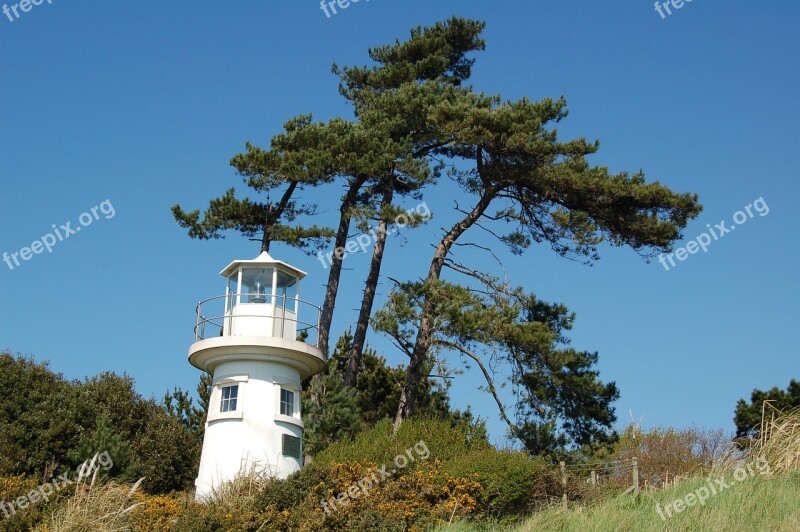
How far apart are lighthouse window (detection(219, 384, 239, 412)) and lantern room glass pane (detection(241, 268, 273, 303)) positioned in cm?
190

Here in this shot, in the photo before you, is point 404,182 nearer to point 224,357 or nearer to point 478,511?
point 224,357

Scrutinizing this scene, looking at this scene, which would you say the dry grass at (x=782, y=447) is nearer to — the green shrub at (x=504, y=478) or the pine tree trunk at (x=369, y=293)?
the green shrub at (x=504, y=478)

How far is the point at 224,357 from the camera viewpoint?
2216cm

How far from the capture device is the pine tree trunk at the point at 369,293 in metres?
27.2

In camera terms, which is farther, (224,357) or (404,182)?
(404,182)

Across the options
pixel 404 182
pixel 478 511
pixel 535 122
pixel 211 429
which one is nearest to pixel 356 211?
pixel 404 182

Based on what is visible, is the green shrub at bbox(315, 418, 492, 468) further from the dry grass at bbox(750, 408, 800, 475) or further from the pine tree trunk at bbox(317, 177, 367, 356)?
the dry grass at bbox(750, 408, 800, 475)

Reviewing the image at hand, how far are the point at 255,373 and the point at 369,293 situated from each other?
21.4ft

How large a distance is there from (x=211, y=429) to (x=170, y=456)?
5.09 m

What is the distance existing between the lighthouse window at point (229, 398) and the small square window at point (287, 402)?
3.33 ft

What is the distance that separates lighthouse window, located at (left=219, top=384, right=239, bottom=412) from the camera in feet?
71.8

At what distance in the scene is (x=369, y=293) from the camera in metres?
27.9

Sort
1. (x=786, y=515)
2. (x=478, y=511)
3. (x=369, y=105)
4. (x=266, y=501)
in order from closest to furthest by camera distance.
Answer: (x=786, y=515), (x=266, y=501), (x=478, y=511), (x=369, y=105)

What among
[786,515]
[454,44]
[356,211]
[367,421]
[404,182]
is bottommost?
[786,515]
